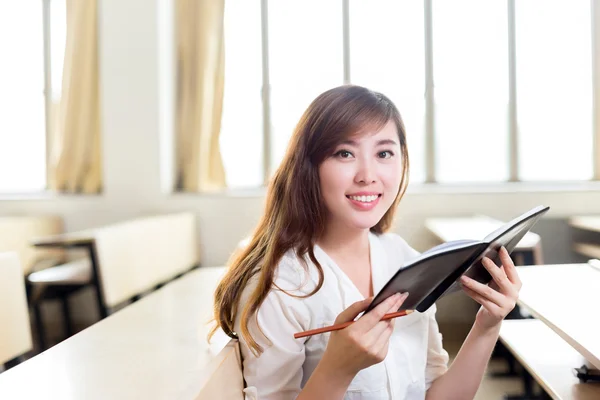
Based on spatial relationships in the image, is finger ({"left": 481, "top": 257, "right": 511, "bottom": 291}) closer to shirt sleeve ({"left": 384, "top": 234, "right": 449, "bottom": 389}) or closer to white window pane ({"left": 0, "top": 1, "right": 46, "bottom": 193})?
shirt sleeve ({"left": 384, "top": 234, "right": 449, "bottom": 389})

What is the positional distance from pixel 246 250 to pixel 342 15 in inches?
161

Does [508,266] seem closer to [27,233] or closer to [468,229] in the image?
[468,229]

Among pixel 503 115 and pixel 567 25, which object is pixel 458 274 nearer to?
pixel 503 115

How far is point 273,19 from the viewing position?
5141 mm

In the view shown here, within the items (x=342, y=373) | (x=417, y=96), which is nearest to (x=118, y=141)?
(x=417, y=96)

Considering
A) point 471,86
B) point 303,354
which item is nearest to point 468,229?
point 471,86

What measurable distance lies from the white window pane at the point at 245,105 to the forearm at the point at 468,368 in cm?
384

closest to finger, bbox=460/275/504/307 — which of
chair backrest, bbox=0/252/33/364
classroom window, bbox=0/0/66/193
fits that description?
chair backrest, bbox=0/252/33/364

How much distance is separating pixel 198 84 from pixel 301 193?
12.6 ft

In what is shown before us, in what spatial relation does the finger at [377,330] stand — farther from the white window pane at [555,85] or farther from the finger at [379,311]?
the white window pane at [555,85]

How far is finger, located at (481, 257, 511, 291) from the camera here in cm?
113

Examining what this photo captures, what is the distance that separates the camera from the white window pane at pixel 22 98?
5.17m

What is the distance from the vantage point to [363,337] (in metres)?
0.98

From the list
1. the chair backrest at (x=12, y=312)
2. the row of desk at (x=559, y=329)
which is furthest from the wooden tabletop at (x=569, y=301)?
the chair backrest at (x=12, y=312)
